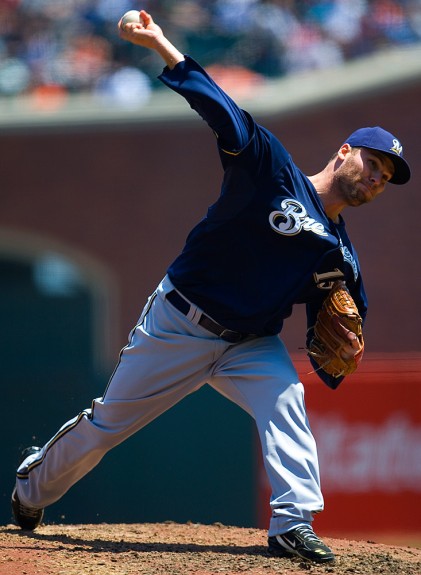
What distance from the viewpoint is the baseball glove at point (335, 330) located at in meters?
4.25

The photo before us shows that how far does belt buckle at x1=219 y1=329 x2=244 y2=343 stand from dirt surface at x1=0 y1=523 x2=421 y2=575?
91cm

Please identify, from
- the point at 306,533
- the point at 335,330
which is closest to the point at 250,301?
the point at 335,330

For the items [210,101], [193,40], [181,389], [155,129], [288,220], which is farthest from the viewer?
[155,129]

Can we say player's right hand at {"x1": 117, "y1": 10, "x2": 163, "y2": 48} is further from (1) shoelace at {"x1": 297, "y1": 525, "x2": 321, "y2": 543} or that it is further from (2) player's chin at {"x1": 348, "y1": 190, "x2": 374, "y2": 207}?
(1) shoelace at {"x1": 297, "y1": 525, "x2": 321, "y2": 543}

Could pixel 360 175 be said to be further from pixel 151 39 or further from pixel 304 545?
pixel 304 545

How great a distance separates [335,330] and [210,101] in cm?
118

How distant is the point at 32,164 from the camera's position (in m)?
13.3

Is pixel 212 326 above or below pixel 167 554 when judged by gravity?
above

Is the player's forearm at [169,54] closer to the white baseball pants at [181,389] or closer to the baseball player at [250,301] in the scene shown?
the baseball player at [250,301]

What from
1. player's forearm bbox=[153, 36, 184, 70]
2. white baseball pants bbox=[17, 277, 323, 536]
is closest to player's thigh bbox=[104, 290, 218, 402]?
white baseball pants bbox=[17, 277, 323, 536]

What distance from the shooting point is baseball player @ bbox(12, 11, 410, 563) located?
3922 millimetres

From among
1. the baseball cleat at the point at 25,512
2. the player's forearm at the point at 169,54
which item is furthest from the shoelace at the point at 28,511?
the player's forearm at the point at 169,54

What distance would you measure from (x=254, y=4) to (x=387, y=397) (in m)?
7.64

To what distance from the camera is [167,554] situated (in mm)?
4168
